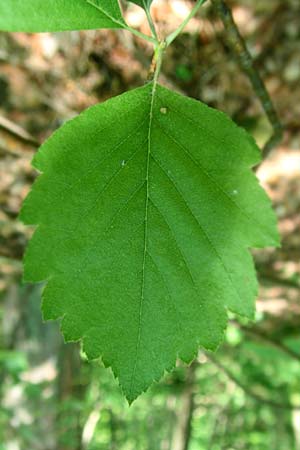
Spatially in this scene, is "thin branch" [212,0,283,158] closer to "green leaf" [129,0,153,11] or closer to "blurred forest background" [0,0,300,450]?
"green leaf" [129,0,153,11]

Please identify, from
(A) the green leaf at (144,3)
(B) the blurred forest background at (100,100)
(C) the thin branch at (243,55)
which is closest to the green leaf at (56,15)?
(A) the green leaf at (144,3)

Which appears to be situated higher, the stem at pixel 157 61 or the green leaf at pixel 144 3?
the green leaf at pixel 144 3

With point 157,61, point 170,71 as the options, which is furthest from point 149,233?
point 170,71

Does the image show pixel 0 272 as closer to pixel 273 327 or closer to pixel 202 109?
pixel 273 327

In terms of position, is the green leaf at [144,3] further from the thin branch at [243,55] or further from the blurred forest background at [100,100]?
the blurred forest background at [100,100]

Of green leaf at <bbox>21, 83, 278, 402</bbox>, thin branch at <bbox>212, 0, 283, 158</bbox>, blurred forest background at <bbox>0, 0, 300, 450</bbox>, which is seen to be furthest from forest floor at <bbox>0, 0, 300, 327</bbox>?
green leaf at <bbox>21, 83, 278, 402</bbox>

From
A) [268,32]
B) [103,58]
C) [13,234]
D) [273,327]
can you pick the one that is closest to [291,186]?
[268,32]
